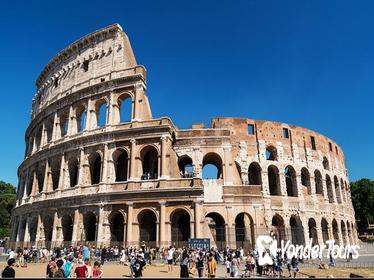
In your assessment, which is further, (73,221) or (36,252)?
(73,221)

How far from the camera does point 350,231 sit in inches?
1455

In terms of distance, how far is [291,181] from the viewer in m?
32.3

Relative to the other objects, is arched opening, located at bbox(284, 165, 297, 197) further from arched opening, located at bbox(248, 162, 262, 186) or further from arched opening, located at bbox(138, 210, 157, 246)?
arched opening, located at bbox(138, 210, 157, 246)

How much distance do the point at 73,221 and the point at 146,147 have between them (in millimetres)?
8049

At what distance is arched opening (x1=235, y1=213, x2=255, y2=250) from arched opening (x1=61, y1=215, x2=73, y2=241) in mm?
13441

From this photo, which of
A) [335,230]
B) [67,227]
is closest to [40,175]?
[67,227]

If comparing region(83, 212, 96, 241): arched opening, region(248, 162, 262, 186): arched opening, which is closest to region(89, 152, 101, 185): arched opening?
region(83, 212, 96, 241): arched opening

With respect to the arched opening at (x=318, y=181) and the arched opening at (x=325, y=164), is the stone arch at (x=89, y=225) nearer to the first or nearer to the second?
the arched opening at (x=318, y=181)

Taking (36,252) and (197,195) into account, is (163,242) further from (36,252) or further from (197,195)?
(36,252)

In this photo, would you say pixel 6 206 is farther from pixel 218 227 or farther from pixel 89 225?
pixel 218 227

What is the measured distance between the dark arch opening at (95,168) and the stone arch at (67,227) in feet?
11.0

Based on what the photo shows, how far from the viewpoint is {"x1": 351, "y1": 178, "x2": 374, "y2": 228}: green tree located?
53156 mm

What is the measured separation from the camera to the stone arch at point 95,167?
26530mm

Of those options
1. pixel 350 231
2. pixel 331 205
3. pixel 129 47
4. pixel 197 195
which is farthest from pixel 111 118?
pixel 350 231
